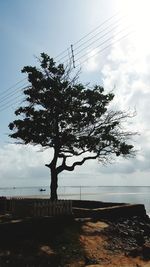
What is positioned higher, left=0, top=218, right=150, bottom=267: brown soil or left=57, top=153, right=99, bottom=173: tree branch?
left=57, top=153, right=99, bottom=173: tree branch

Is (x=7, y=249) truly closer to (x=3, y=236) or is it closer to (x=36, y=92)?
(x=3, y=236)

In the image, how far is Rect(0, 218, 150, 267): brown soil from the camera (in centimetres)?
1786

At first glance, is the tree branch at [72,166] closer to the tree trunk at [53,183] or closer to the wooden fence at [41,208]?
the tree trunk at [53,183]

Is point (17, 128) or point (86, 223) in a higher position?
point (17, 128)

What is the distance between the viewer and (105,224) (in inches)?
978

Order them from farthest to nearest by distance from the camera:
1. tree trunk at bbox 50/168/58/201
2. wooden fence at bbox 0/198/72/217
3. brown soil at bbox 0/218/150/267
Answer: tree trunk at bbox 50/168/58/201
wooden fence at bbox 0/198/72/217
brown soil at bbox 0/218/150/267

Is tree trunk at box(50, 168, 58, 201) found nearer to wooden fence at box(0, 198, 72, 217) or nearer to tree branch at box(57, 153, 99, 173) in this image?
tree branch at box(57, 153, 99, 173)

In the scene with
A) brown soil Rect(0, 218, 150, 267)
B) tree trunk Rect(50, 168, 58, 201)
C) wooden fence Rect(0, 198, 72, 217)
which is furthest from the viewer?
tree trunk Rect(50, 168, 58, 201)

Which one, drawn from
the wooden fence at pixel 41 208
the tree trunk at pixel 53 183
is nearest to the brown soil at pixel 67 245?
the wooden fence at pixel 41 208

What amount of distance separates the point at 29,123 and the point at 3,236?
39.7 ft

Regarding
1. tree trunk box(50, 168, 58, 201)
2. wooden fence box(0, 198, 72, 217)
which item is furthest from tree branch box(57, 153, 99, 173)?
wooden fence box(0, 198, 72, 217)

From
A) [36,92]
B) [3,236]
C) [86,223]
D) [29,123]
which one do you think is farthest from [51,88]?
[3,236]

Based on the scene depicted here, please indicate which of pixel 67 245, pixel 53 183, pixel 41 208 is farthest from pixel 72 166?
pixel 67 245

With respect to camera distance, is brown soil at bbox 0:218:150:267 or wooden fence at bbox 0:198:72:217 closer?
brown soil at bbox 0:218:150:267
